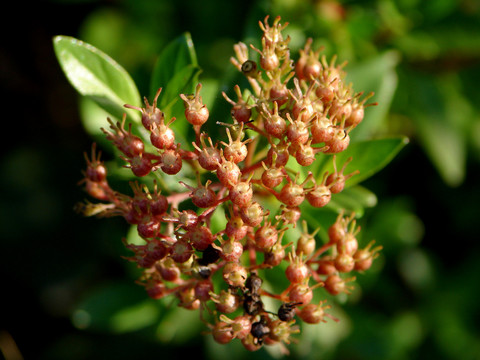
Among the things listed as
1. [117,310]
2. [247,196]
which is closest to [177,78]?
[247,196]

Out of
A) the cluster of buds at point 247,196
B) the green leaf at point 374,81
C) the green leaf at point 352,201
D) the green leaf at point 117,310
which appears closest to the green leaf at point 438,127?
the green leaf at point 374,81

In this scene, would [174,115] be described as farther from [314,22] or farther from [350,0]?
[350,0]

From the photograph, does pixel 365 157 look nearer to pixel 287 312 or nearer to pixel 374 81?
pixel 374 81

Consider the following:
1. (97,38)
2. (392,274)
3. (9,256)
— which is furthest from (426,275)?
(9,256)

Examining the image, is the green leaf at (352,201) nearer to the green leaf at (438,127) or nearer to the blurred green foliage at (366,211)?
the blurred green foliage at (366,211)

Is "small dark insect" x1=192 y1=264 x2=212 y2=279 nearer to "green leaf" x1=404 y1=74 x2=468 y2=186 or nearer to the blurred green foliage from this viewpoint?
the blurred green foliage
